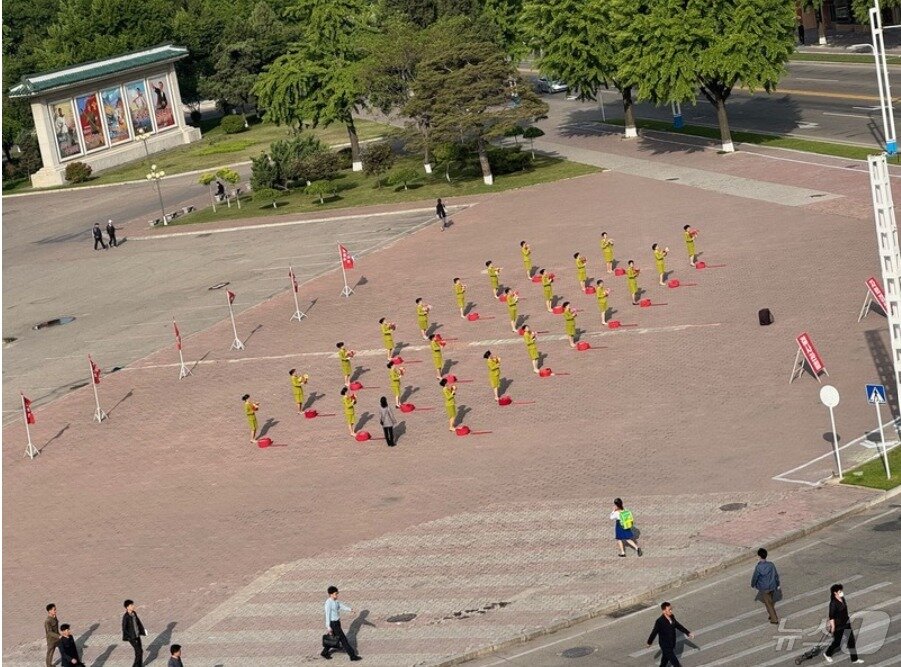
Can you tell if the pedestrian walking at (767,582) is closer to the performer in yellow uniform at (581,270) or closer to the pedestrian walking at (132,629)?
the pedestrian walking at (132,629)

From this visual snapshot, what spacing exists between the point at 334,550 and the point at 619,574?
595 centimetres

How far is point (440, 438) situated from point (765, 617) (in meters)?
12.5

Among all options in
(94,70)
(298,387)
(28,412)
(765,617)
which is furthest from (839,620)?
(94,70)

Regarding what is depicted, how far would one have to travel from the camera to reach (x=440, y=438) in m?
33.3

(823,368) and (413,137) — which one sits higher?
(413,137)

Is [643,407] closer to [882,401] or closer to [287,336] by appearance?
[882,401]

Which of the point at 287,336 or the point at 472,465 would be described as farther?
the point at 287,336

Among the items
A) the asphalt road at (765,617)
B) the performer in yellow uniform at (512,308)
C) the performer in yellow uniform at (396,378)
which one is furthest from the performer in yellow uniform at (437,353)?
the asphalt road at (765,617)

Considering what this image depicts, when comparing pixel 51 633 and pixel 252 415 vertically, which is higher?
pixel 252 415

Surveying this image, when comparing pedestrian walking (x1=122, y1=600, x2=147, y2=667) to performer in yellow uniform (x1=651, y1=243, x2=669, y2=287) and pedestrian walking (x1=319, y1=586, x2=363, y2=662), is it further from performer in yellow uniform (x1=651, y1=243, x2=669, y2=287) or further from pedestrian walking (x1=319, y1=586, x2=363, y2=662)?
performer in yellow uniform (x1=651, y1=243, x2=669, y2=287)

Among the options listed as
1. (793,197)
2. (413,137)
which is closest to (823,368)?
(793,197)

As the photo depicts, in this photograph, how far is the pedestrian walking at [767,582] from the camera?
21.6 metres

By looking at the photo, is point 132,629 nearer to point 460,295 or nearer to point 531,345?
point 531,345

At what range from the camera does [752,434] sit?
98.8 ft
